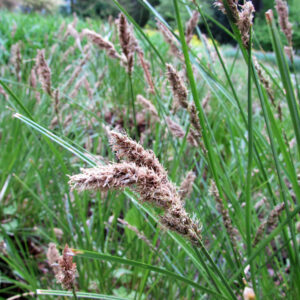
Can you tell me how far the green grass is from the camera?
2.09 feet

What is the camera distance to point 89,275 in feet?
3.85

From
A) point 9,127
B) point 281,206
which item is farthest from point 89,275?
point 9,127

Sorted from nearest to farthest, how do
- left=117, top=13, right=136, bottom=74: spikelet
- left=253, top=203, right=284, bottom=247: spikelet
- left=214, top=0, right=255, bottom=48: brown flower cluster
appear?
left=214, top=0, right=255, bottom=48: brown flower cluster → left=253, top=203, right=284, bottom=247: spikelet → left=117, top=13, right=136, bottom=74: spikelet

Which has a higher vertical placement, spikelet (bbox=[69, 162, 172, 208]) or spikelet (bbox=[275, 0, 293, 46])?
spikelet (bbox=[275, 0, 293, 46])

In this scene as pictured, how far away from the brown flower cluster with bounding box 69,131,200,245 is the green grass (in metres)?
0.08

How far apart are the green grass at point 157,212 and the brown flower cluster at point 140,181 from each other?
3.1 inches

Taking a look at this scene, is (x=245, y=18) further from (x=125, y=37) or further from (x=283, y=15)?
(x=283, y=15)

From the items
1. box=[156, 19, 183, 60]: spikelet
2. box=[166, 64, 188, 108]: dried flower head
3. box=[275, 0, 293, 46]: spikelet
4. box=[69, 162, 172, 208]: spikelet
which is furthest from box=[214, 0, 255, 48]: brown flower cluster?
box=[275, 0, 293, 46]: spikelet

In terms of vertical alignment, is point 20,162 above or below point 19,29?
below

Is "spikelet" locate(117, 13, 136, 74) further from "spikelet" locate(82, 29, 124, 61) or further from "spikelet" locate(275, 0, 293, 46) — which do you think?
"spikelet" locate(275, 0, 293, 46)

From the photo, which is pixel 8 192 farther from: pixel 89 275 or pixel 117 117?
pixel 117 117

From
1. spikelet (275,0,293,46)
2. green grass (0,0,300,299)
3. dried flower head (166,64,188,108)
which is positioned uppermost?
spikelet (275,0,293,46)

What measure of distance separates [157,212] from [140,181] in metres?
0.64

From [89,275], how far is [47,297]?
0.52 feet
